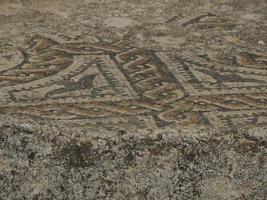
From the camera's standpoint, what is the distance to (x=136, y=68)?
2.14 metres

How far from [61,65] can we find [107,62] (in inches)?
4.9

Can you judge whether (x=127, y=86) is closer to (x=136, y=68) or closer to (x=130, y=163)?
(x=136, y=68)

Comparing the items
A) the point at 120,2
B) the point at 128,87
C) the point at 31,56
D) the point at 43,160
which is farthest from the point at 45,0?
A: the point at 43,160

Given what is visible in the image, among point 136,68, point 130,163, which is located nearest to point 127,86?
point 136,68

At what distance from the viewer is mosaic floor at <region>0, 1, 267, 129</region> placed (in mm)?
1844

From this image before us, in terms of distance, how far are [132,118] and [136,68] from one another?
354 mm

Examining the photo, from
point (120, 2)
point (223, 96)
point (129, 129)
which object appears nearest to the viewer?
point (129, 129)

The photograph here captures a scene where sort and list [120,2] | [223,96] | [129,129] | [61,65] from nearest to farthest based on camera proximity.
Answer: [129,129] → [223,96] → [61,65] → [120,2]

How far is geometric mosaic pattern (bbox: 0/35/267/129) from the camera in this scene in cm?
183

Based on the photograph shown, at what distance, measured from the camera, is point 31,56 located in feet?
7.31

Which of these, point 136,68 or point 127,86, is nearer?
point 127,86

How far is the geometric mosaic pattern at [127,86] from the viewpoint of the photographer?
1.83 meters

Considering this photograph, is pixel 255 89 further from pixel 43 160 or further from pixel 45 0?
pixel 45 0

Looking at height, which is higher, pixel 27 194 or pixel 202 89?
pixel 202 89
